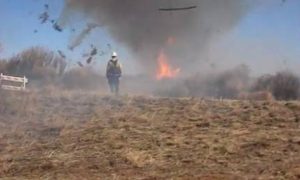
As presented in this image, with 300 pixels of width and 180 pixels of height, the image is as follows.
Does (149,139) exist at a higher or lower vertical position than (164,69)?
lower

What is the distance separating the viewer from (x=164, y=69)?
145ft

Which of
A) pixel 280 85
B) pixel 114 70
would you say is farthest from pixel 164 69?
pixel 114 70

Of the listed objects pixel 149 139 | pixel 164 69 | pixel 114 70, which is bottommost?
pixel 149 139

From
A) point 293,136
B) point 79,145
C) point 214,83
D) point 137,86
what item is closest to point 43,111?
point 79,145

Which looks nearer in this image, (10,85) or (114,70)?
(114,70)

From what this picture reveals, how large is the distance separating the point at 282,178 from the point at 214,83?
95.9 ft

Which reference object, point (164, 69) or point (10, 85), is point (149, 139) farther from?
point (164, 69)

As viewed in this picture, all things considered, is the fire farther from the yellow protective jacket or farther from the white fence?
the yellow protective jacket

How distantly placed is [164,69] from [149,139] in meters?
25.4

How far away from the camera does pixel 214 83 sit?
43.8m

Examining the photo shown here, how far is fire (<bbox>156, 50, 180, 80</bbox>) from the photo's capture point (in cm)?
4347

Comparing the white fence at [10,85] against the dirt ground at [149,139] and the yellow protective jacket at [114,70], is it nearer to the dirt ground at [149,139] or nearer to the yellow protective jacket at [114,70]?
the dirt ground at [149,139]

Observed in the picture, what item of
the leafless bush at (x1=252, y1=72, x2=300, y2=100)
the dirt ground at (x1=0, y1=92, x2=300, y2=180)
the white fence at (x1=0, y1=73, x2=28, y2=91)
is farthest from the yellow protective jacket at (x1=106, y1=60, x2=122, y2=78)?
the leafless bush at (x1=252, y1=72, x2=300, y2=100)

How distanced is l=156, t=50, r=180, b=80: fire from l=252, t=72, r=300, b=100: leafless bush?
6085 mm
